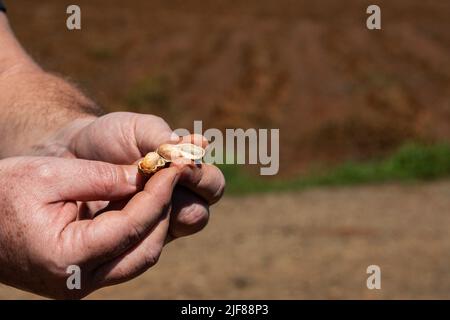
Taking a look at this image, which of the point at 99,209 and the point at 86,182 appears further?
the point at 99,209

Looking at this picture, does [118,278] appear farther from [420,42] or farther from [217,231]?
[420,42]

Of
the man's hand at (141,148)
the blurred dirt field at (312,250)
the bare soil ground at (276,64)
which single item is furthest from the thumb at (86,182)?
the bare soil ground at (276,64)

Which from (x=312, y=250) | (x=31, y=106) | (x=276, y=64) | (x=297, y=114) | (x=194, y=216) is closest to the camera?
(x=194, y=216)

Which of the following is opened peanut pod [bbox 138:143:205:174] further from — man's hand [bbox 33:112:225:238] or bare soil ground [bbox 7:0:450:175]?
bare soil ground [bbox 7:0:450:175]

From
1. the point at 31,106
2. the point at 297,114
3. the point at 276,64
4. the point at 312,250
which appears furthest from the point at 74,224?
the point at 276,64

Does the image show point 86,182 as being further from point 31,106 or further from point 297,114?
point 297,114

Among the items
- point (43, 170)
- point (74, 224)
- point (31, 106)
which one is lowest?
point (74, 224)

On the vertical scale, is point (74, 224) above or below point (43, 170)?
below
